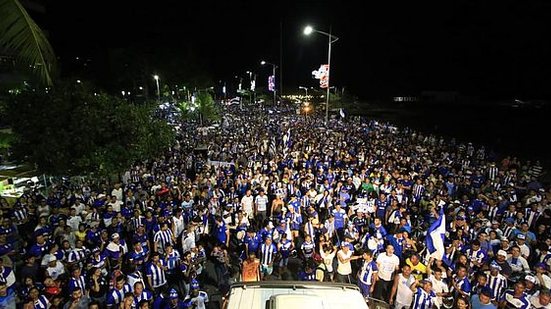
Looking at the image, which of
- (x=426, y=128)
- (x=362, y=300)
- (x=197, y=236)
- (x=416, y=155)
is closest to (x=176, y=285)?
(x=197, y=236)

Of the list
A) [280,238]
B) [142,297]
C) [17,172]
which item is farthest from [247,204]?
[17,172]

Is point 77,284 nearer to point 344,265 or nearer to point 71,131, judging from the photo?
point 344,265

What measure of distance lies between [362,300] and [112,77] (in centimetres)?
6305

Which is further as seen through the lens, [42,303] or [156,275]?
[156,275]

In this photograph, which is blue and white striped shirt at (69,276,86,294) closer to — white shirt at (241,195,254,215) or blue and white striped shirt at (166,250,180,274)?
blue and white striped shirt at (166,250,180,274)

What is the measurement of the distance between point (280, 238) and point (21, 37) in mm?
6061

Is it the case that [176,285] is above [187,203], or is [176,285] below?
below

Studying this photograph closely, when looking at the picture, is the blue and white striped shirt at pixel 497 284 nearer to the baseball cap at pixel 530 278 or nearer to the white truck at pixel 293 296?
the baseball cap at pixel 530 278

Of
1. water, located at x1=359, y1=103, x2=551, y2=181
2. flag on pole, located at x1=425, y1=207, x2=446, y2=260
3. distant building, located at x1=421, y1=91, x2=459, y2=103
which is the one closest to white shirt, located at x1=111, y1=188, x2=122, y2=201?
flag on pole, located at x1=425, y1=207, x2=446, y2=260

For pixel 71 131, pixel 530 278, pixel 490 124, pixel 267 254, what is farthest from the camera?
pixel 490 124

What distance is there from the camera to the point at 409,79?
74625 mm

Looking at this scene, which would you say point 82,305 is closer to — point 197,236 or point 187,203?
point 197,236

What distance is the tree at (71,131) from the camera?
1221 cm

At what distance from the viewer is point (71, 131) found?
12.4 meters
